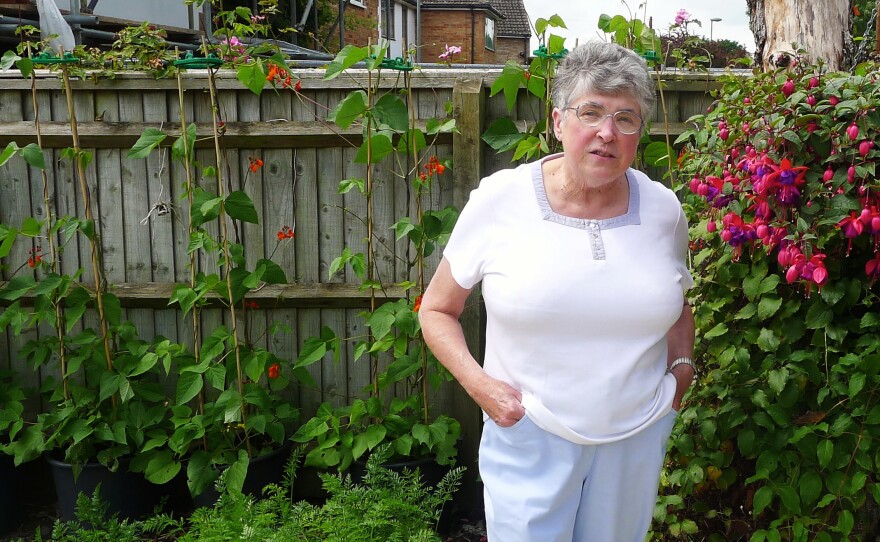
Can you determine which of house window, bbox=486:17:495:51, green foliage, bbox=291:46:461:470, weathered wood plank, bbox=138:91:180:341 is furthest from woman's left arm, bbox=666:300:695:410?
house window, bbox=486:17:495:51

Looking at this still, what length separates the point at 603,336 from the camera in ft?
5.80

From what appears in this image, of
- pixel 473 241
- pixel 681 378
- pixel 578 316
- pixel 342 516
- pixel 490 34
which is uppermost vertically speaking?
pixel 490 34

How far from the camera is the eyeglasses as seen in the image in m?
1.78

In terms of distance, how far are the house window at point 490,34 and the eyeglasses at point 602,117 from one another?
32.1 metres

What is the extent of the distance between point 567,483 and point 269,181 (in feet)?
6.89

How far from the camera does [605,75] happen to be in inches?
69.4

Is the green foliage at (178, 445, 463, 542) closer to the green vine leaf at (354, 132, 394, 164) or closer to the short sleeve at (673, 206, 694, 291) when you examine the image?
the green vine leaf at (354, 132, 394, 164)

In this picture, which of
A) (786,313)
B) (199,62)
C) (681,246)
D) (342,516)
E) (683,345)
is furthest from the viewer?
(199,62)

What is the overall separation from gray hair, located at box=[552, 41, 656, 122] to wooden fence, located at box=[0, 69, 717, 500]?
4.89 ft

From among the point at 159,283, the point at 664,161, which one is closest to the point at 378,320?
the point at 159,283

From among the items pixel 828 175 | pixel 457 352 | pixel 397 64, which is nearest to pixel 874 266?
pixel 828 175

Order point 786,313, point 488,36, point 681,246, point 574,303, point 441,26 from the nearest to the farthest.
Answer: point 574,303, point 681,246, point 786,313, point 441,26, point 488,36

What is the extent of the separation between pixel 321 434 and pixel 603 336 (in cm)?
189

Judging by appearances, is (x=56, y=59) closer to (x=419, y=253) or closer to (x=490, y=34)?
(x=419, y=253)
